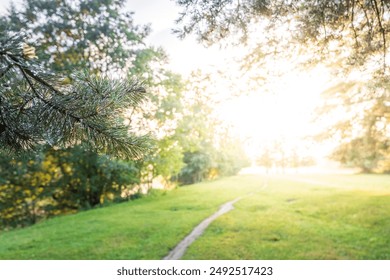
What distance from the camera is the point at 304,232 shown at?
850 cm

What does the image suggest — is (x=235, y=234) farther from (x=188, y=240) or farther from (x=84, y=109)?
(x=84, y=109)

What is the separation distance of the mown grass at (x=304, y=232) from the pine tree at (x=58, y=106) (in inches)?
195

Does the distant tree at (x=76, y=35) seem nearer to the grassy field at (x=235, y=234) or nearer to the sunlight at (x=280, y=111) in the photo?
the sunlight at (x=280, y=111)

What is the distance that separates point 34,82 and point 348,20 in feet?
10.1

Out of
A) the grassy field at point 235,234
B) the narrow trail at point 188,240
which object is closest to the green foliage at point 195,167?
the grassy field at point 235,234

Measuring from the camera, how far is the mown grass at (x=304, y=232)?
21.9 ft

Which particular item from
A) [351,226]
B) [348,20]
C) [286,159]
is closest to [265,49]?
Result: [348,20]

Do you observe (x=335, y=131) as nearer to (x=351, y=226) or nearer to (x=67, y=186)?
(x=351, y=226)

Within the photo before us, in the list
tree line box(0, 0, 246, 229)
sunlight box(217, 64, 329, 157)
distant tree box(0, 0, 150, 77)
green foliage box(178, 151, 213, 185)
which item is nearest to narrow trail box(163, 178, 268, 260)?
tree line box(0, 0, 246, 229)

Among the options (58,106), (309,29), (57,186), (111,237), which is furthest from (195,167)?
(58,106)

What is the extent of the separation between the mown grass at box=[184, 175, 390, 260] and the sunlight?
244cm

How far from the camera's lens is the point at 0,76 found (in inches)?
74.7

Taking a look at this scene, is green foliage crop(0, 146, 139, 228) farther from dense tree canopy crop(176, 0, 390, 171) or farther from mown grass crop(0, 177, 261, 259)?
dense tree canopy crop(176, 0, 390, 171)

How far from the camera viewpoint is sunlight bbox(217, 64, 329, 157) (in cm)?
591
